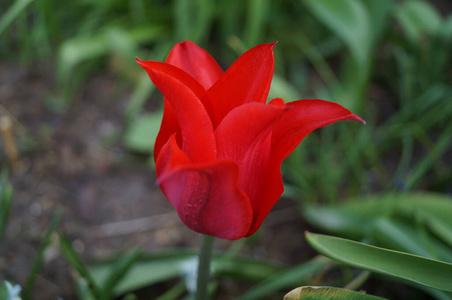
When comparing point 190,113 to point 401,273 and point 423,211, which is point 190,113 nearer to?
point 401,273

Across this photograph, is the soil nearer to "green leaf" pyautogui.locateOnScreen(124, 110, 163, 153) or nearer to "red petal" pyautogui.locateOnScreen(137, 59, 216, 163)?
"green leaf" pyautogui.locateOnScreen(124, 110, 163, 153)

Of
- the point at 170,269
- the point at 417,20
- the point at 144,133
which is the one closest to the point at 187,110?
the point at 170,269

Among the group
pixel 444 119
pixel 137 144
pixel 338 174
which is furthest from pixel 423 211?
pixel 137 144

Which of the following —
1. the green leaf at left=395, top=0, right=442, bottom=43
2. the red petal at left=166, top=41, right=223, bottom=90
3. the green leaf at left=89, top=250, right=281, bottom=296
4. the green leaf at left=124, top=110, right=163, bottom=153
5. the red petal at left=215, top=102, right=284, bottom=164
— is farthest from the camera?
the green leaf at left=395, top=0, right=442, bottom=43

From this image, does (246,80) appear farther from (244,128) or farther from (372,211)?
(372,211)

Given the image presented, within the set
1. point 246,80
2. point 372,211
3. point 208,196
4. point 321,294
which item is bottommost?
point 372,211

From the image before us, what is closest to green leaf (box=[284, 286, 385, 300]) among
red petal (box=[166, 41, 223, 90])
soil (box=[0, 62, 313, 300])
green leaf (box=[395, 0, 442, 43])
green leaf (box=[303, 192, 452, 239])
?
red petal (box=[166, 41, 223, 90])
